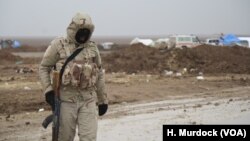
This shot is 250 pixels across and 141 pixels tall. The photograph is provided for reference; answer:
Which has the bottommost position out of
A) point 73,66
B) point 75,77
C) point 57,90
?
point 57,90

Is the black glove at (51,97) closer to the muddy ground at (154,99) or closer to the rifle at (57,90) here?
the rifle at (57,90)

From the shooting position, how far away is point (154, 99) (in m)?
13.4

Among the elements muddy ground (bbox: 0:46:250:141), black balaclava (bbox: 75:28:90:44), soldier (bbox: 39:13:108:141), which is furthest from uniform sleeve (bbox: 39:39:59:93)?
muddy ground (bbox: 0:46:250:141)

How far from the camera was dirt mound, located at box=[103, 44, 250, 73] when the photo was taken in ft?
76.1

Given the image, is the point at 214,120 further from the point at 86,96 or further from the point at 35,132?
the point at 86,96

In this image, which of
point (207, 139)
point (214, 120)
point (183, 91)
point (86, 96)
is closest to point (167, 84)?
point (183, 91)

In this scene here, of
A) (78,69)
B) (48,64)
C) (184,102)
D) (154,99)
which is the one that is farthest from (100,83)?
(154,99)

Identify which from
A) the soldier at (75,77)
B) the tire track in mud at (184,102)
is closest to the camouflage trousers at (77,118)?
the soldier at (75,77)

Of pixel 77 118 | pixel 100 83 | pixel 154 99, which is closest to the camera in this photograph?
pixel 77 118

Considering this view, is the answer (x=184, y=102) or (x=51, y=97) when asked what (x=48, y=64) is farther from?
(x=184, y=102)

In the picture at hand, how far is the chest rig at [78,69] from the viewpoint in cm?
480

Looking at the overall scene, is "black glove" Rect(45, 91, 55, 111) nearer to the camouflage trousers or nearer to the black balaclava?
the camouflage trousers

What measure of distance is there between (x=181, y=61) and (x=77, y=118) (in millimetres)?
19379

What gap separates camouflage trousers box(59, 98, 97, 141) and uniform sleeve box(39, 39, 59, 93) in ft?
0.90
